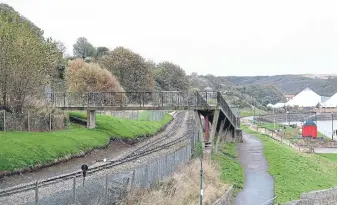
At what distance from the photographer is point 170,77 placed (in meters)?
103

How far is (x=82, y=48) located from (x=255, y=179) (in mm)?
69359

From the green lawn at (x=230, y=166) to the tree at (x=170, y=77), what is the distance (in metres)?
60.6

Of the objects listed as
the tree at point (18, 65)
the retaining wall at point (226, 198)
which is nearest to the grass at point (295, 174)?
the retaining wall at point (226, 198)

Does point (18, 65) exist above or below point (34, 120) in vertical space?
above

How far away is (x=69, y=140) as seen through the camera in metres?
31.3

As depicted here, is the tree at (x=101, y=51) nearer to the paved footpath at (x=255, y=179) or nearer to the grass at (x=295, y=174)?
the paved footpath at (x=255, y=179)

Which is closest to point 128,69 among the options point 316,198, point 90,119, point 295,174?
point 90,119

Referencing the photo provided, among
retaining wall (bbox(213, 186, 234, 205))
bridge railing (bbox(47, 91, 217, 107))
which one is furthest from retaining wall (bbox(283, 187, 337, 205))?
bridge railing (bbox(47, 91, 217, 107))

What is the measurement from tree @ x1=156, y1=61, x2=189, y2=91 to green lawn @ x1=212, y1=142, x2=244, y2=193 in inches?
2385

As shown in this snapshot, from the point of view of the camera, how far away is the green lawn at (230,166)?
27798mm

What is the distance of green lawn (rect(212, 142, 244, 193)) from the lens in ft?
91.2

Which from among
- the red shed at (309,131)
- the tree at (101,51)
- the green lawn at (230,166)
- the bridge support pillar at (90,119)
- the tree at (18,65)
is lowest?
the red shed at (309,131)

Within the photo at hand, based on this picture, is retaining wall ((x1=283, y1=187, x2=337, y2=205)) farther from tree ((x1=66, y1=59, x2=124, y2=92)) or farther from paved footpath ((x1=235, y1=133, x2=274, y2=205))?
tree ((x1=66, y1=59, x2=124, y2=92))

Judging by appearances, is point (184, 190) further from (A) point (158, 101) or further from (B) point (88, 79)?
(B) point (88, 79)
